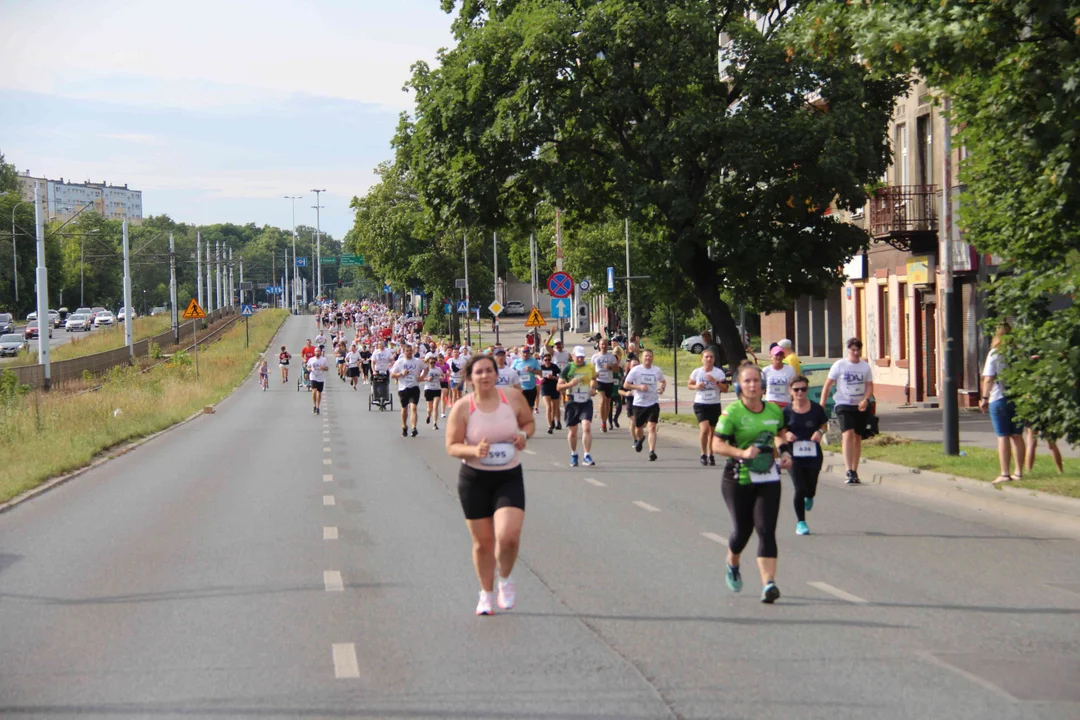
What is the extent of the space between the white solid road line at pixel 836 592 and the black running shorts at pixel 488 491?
2.31 meters

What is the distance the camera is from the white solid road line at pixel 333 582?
31.5 feet

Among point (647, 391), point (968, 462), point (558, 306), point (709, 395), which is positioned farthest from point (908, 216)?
point (968, 462)

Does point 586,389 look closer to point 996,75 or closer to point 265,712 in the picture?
point 996,75

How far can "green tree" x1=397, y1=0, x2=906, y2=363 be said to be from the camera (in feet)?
85.7

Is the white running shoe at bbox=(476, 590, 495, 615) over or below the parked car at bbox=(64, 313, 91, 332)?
below

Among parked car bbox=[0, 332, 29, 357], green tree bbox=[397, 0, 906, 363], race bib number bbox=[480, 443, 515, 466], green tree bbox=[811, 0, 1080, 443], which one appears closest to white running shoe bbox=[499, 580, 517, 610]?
race bib number bbox=[480, 443, 515, 466]

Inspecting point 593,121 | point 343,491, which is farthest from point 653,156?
point 343,491

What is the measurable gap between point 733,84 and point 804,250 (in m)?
3.71

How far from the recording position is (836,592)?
9.29 meters

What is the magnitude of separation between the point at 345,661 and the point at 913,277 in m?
26.5

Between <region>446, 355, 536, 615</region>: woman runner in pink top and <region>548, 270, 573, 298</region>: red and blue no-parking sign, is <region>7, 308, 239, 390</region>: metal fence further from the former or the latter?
<region>446, 355, 536, 615</region>: woman runner in pink top

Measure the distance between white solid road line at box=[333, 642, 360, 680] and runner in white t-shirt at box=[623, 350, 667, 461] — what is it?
12432 mm

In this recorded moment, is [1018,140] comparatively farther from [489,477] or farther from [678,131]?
[678,131]

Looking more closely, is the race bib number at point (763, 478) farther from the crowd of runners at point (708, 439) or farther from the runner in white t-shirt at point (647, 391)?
the runner in white t-shirt at point (647, 391)
